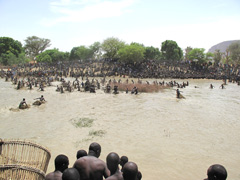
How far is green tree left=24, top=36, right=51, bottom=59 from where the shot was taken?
8075 centimetres

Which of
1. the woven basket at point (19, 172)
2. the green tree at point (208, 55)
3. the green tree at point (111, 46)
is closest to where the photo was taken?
the woven basket at point (19, 172)

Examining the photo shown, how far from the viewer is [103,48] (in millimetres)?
59094

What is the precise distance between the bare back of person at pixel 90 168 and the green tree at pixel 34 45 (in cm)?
8612

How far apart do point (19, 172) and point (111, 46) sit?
56.1 m

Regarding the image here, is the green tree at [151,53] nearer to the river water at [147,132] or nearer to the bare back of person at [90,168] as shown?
the river water at [147,132]

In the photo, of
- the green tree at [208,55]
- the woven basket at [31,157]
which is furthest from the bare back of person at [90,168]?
the green tree at [208,55]

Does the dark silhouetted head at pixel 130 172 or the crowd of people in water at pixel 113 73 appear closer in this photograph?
the dark silhouetted head at pixel 130 172

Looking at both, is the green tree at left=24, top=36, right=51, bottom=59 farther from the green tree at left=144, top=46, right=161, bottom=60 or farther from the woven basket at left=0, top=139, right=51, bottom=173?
the woven basket at left=0, top=139, right=51, bottom=173

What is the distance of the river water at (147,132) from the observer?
8023mm

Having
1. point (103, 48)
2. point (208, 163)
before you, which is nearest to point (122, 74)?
point (103, 48)

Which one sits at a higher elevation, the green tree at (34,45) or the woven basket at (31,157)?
the green tree at (34,45)

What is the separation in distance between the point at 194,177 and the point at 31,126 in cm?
930

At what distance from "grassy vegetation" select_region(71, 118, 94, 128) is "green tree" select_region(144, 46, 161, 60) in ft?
183

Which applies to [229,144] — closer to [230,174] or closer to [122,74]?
[230,174]
